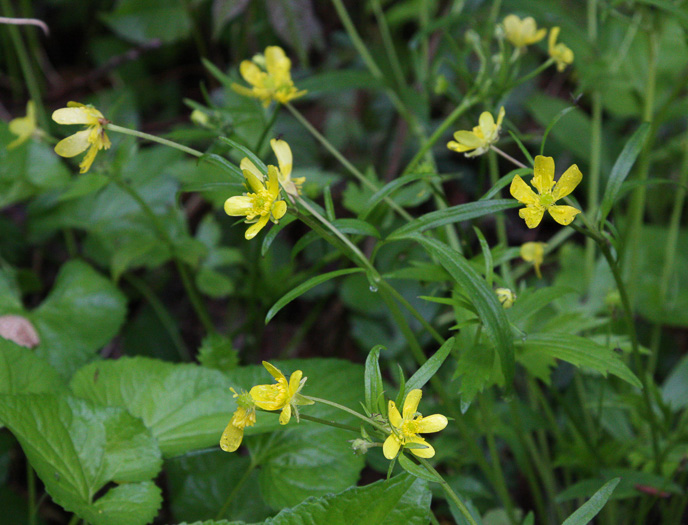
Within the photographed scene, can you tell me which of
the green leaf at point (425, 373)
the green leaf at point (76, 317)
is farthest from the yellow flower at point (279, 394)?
the green leaf at point (76, 317)

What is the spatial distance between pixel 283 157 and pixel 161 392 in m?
0.41

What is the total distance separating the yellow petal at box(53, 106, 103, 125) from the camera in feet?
2.25

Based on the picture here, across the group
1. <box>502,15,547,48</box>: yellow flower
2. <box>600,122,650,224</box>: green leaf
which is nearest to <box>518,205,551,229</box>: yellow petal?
<box>600,122,650,224</box>: green leaf

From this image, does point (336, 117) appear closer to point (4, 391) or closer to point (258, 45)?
point (258, 45)

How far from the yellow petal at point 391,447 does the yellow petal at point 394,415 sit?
0.01m

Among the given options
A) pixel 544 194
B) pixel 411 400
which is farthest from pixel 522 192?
pixel 411 400

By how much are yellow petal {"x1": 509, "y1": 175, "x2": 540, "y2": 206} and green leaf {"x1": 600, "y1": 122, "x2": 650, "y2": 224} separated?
114mm

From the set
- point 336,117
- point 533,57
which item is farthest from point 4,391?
point 533,57

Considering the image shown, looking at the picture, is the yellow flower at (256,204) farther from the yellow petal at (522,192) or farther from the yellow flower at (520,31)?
the yellow flower at (520,31)

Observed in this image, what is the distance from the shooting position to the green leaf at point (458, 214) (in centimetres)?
63

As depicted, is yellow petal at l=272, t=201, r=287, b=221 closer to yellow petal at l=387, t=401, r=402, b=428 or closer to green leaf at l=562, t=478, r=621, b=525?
yellow petal at l=387, t=401, r=402, b=428

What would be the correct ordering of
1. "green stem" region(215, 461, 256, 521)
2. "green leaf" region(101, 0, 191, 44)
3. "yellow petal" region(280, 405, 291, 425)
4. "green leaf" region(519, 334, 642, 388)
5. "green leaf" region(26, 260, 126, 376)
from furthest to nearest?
"green leaf" region(101, 0, 191, 44)
"green leaf" region(26, 260, 126, 376)
"green stem" region(215, 461, 256, 521)
"green leaf" region(519, 334, 642, 388)
"yellow petal" region(280, 405, 291, 425)

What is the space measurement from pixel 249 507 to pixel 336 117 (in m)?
1.11

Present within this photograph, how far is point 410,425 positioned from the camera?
584 millimetres
